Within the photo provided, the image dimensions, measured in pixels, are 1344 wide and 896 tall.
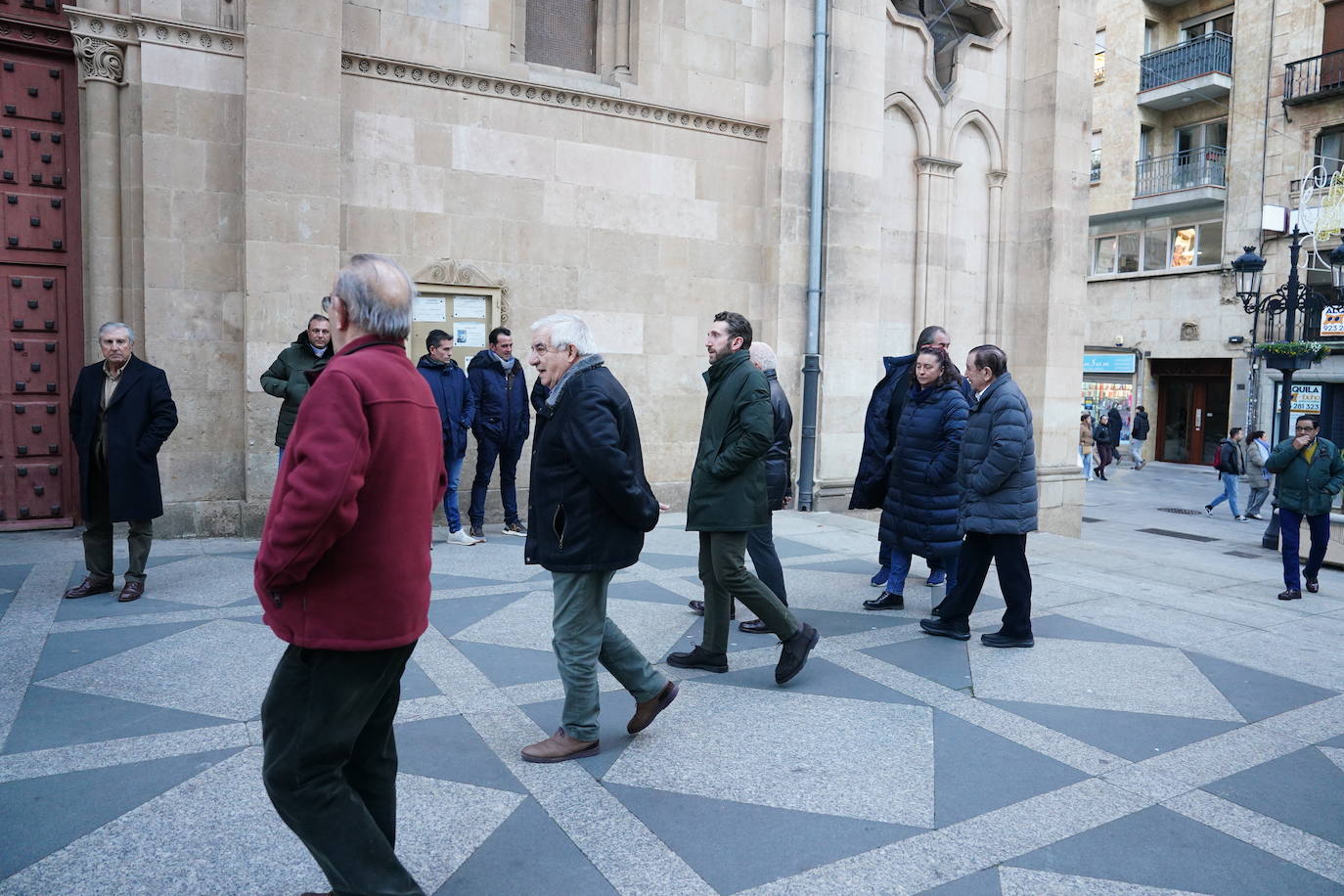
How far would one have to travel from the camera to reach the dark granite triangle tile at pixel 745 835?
328cm

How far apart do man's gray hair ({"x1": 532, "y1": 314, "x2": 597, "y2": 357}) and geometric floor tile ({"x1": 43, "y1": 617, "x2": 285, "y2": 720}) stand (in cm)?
223

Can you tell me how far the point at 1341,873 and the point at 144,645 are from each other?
579cm

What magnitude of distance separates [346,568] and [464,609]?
4.09 metres

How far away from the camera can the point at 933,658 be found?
228 inches

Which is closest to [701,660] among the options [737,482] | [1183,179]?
[737,482]

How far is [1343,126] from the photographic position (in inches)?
1058

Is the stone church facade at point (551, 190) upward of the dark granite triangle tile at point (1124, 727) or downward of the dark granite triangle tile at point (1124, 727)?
upward

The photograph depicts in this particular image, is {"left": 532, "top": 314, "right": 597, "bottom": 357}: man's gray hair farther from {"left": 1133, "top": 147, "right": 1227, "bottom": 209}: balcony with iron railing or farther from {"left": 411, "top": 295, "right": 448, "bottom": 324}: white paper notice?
{"left": 1133, "top": 147, "right": 1227, "bottom": 209}: balcony with iron railing

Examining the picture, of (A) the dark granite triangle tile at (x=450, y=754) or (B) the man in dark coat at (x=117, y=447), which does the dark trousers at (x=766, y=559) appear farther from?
(B) the man in dark coat at (x=117, y=447)

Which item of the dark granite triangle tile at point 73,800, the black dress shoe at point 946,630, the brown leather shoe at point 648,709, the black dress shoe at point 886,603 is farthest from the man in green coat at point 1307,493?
the dark granite triangle tile at point 73,800

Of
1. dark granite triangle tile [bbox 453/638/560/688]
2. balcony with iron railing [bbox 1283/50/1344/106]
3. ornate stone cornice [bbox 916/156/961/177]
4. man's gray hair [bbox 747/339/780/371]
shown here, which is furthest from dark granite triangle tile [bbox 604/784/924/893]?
balcony with iron railing [bbox 1283/50/1344/106]

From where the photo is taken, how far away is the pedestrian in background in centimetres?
1689

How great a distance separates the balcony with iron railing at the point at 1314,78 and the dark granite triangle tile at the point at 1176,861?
3011 cm

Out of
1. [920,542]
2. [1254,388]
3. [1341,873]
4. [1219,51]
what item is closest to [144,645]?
[920,542]
